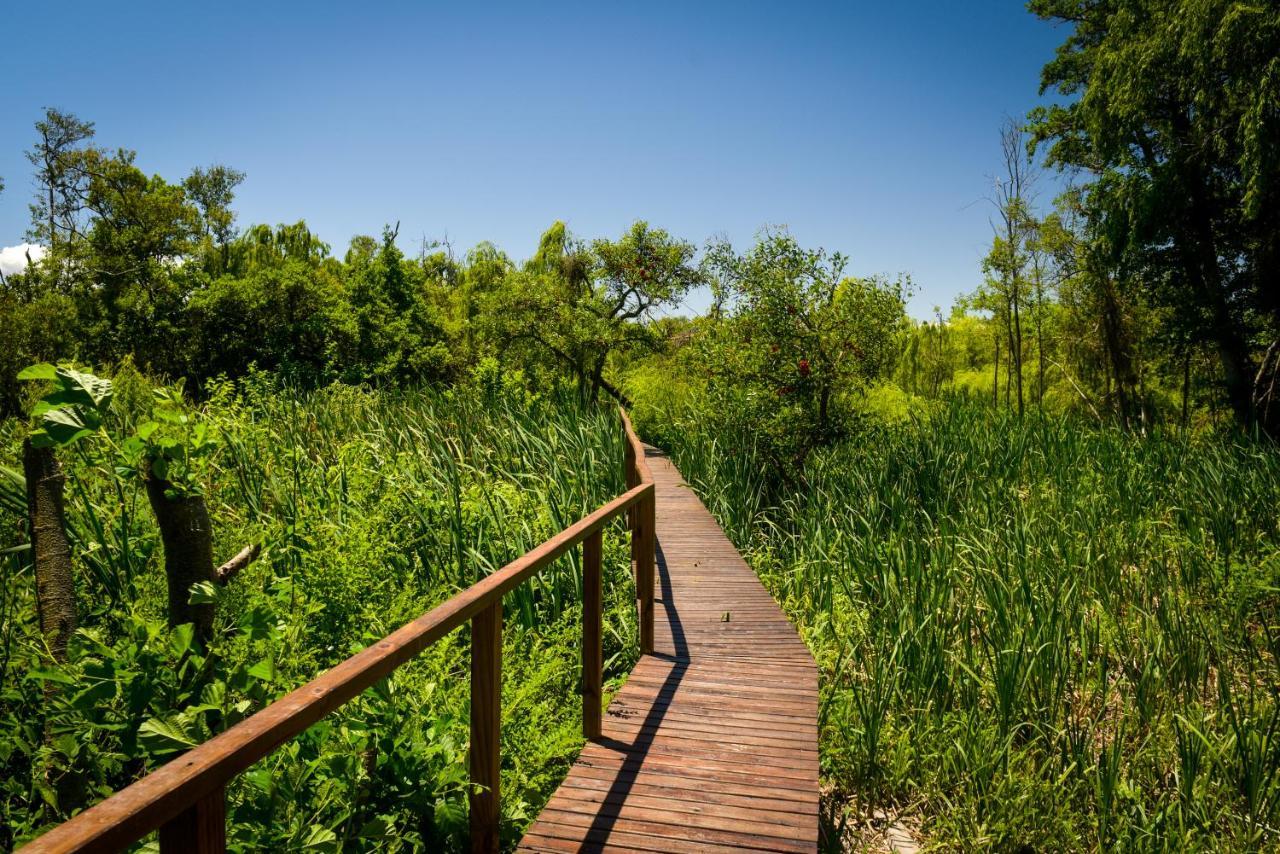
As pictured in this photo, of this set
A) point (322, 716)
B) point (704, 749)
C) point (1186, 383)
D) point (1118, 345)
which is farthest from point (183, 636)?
point (1186, 383)

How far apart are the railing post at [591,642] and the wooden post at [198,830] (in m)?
1.97

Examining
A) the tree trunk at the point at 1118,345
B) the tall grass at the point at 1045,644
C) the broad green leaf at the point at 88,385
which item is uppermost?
the tree trunk at the point at 1118,345

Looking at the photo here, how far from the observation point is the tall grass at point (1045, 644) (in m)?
3.57

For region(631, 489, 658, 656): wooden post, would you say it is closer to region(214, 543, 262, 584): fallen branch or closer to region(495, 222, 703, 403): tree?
region(214, 543, 262, 584): fallen branch

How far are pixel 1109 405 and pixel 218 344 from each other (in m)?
19.7

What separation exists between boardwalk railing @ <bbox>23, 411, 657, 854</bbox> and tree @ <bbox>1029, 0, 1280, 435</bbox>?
1051 cm

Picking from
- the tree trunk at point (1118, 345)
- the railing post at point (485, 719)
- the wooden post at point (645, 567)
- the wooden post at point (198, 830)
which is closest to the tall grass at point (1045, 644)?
the wooden post at point (645, 567)

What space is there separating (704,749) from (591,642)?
2.22 ft

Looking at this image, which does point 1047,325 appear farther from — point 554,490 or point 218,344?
point 218,344

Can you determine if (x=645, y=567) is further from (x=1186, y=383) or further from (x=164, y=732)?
(x=1186, y=383)

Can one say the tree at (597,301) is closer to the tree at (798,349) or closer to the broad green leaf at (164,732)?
the tree at (798,349)

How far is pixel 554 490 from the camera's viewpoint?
6363 mm

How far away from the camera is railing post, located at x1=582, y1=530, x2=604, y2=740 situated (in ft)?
10.0

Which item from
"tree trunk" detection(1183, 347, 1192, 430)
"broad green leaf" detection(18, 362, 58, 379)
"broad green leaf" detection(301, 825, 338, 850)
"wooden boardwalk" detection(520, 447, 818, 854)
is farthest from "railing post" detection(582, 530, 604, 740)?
"tree trunk" detection(1183, 347, 1192, 430)
